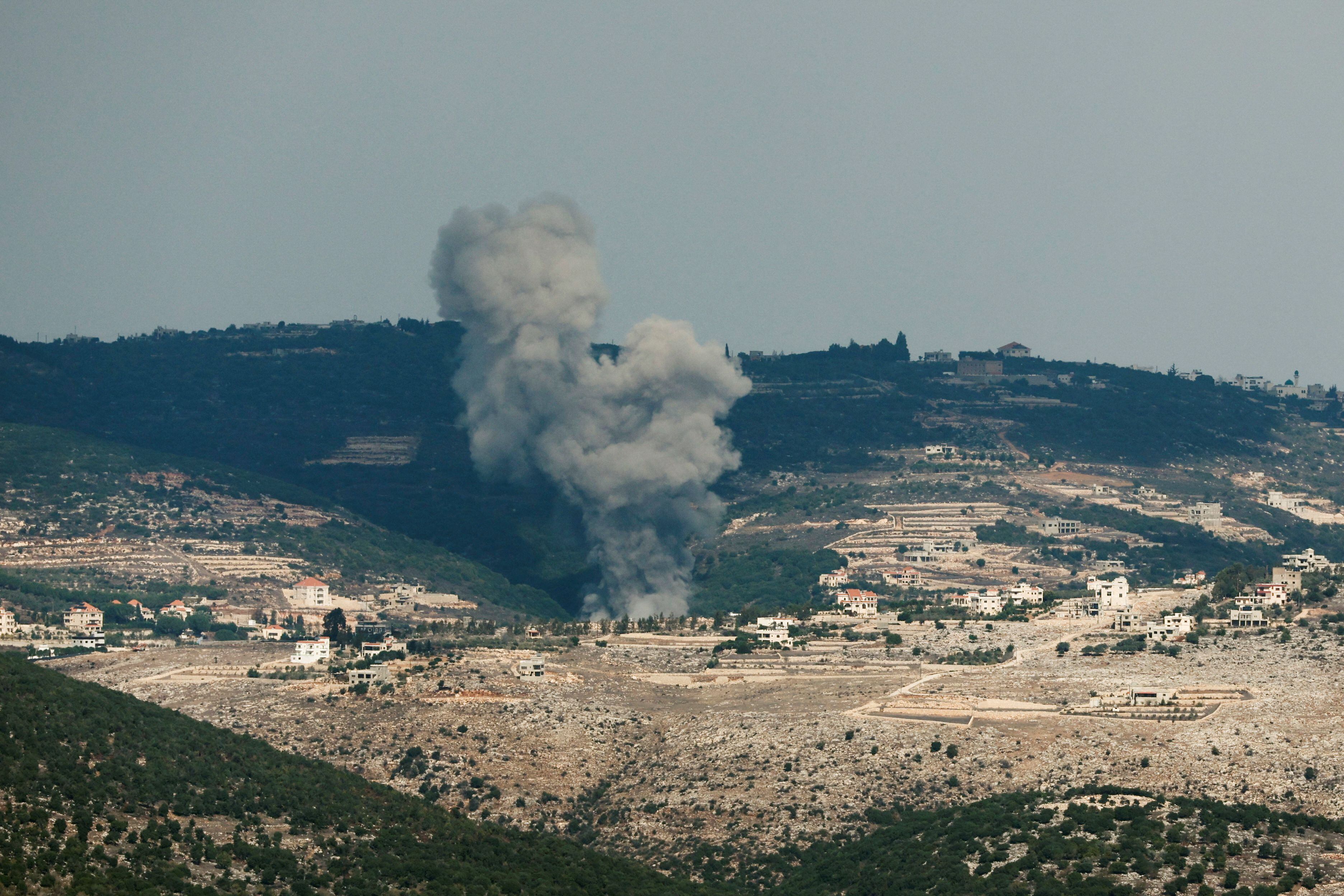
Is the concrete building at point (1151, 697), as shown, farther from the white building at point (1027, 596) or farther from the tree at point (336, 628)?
the tree at point (336, 628)

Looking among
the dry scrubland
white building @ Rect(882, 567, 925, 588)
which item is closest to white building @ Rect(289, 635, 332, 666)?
the dry scrubland

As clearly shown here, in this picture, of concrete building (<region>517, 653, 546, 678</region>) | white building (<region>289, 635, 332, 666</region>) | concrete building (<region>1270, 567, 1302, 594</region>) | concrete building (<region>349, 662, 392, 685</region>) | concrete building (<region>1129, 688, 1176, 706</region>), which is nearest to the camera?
concrete building (<region>1129, 688, 1176, 706</region>)

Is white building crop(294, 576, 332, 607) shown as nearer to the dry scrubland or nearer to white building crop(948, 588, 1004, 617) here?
the dry scrubland

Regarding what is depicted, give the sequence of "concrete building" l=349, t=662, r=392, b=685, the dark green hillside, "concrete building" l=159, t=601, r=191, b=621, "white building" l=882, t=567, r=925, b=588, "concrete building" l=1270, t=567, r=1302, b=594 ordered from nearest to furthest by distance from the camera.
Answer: the dark green hillside → "concrete building" l=349, t=662, r=392, b=685 → "concrete building" l=1270, t=567, r=1302, b=594 → "concrete building" l=159, t=601, r=191, b=621 → "white building" l=882, t=567, r=925, b=588

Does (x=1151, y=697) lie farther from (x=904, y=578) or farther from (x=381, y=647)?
(x=904, y=578)

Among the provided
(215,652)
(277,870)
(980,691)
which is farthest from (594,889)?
(215,652)

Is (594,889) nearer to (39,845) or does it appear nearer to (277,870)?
(277,870)
